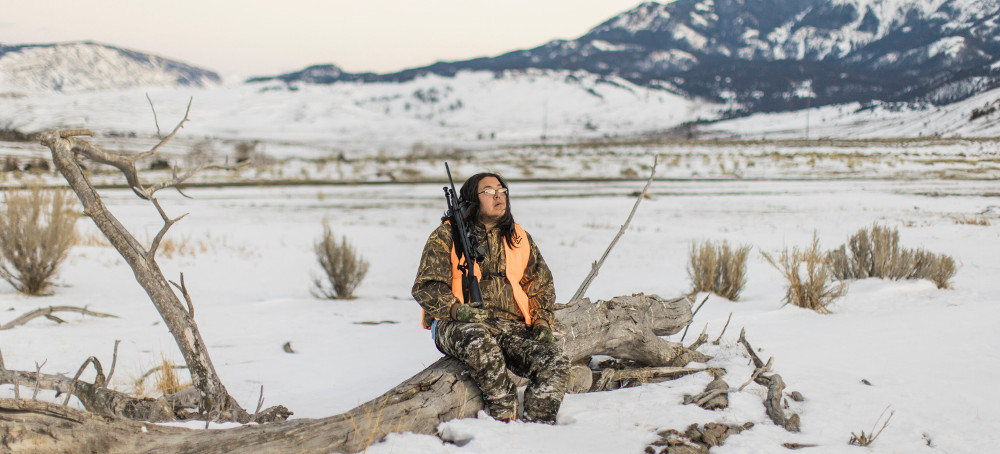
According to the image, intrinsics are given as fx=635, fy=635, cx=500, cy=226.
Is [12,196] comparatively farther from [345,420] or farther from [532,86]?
[532,86]

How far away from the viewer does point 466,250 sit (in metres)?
3.55

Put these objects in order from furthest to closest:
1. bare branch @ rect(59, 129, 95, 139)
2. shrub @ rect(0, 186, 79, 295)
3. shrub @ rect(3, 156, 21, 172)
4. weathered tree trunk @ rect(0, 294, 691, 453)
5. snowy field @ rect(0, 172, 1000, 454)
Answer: shrub @ rect(3, 156, 21, 172)
shrub @ rect(0, 186, 79, 295)
snowy field @ rect(0, 172, 1000, 454)
bare branch @ rect(59, 129, 95, 139)
weathered tree trunk @ rect(0, 294, 691, 453)

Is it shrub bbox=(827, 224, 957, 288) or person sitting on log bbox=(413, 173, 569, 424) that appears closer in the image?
person sitting on log bbox=(413, 173, 569, 424)

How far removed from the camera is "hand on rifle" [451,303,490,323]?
3.35 m

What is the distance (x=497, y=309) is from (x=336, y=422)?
1.17 m

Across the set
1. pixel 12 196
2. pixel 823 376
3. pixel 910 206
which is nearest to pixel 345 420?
pixel 823 376

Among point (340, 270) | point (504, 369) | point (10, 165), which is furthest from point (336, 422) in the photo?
point (10, 165)

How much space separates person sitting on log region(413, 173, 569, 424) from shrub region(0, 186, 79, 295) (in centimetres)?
623

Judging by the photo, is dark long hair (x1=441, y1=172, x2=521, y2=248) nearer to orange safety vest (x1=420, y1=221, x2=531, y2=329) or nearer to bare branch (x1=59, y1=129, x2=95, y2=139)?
orange safety vest (x1=420, y1=221, x2=531, y2=329)

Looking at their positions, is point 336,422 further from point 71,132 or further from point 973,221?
point 973,221

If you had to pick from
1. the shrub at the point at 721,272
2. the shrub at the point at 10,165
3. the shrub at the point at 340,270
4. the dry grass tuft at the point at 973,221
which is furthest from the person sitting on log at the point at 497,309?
the shrub at the point at 10,165

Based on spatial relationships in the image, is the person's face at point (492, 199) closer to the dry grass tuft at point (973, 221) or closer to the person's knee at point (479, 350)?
the person's knee at point (479, 350)

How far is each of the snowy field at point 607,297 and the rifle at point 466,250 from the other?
70 centimetres

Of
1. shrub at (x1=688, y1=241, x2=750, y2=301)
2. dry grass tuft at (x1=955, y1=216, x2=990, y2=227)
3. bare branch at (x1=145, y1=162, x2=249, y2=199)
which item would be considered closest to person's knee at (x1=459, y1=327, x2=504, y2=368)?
bare branch at (x1=145, y1=162, x2=249, y2=199)
